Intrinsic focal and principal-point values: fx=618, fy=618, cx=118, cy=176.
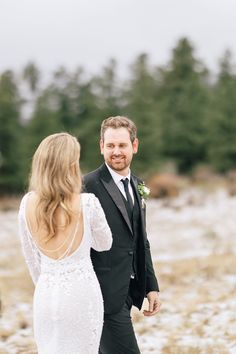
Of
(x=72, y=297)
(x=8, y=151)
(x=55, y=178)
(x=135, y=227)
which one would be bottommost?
(x=72, y=297)

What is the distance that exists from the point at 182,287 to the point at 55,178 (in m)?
8.31

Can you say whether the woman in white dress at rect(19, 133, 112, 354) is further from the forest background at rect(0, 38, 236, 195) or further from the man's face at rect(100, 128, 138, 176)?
the forest background at rect(0, 38, 236, 195)

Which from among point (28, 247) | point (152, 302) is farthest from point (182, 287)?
point (28, 247)

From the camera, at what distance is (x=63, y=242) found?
3434 millimetres

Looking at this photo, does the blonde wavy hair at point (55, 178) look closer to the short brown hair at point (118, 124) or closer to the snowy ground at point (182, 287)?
the short brown hair at point (118, 124)

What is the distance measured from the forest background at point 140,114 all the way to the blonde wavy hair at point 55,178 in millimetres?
26786

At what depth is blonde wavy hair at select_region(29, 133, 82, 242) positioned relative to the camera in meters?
3.37

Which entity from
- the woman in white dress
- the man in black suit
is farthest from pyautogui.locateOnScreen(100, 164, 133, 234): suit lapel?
the woman in white dress

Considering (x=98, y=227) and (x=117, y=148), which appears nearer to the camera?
(x=98, y=227)

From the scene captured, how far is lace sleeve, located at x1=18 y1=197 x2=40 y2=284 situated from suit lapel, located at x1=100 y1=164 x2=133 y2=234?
24.3 inches

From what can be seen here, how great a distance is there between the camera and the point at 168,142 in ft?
124

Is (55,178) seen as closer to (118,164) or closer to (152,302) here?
(118,164)

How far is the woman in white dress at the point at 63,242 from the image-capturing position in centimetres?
338

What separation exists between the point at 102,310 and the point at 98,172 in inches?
36.2
